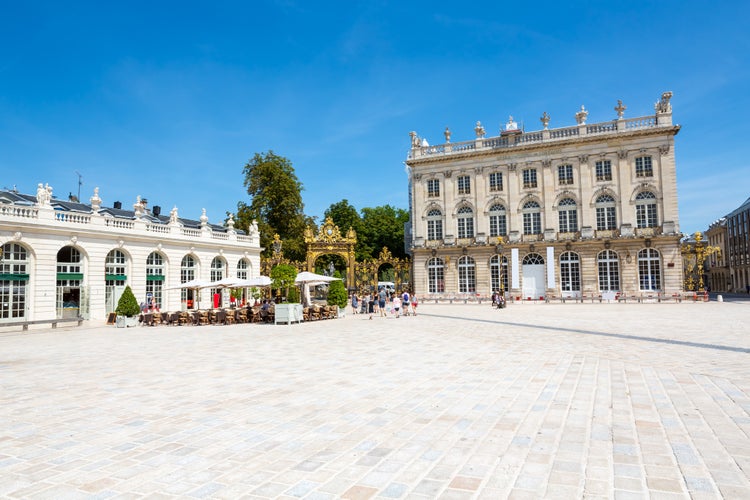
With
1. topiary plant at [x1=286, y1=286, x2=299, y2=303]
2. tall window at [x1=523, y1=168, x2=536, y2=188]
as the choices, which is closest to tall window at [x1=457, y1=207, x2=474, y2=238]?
tall window at [x1=523, y1=168, x2=536, y2=188]

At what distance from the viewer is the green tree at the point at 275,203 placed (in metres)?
44.9

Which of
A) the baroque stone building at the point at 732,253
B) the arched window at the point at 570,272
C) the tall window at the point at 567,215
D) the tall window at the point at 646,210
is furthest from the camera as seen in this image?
the baroque stone building at the point at 732,253

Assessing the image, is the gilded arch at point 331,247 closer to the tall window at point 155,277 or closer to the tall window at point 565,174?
the tall window at point 155,277

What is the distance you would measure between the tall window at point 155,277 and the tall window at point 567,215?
31744mm

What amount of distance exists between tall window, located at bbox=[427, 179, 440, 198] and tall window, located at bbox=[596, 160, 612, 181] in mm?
13650

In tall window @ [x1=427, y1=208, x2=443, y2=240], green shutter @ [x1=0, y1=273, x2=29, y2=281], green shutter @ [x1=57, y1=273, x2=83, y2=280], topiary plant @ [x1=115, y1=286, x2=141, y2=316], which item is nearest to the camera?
topiary plant @ [x1=115, y1=286, x2=141, y2=316]

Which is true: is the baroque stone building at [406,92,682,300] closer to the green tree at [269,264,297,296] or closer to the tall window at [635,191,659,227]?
the tall window at [635,191,659,227]

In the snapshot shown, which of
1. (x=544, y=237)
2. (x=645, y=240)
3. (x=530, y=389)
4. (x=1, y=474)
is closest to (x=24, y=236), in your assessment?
(x=1, y=474)

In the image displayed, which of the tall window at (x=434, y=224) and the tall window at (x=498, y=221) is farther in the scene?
the tall window at (x=434, y=224)

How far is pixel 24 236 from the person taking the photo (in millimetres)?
23531

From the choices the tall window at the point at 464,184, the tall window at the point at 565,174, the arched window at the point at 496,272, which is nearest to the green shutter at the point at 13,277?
the tall window at the point at 464,184

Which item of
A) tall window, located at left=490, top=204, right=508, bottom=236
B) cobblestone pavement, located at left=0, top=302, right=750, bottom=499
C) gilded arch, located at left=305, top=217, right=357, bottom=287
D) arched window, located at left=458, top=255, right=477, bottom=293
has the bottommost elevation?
cobblestone pavement, located at left=0, top=302, right=750, bottom=499

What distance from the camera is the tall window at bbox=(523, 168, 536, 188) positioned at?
41469mm

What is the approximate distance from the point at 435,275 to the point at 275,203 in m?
16.7
